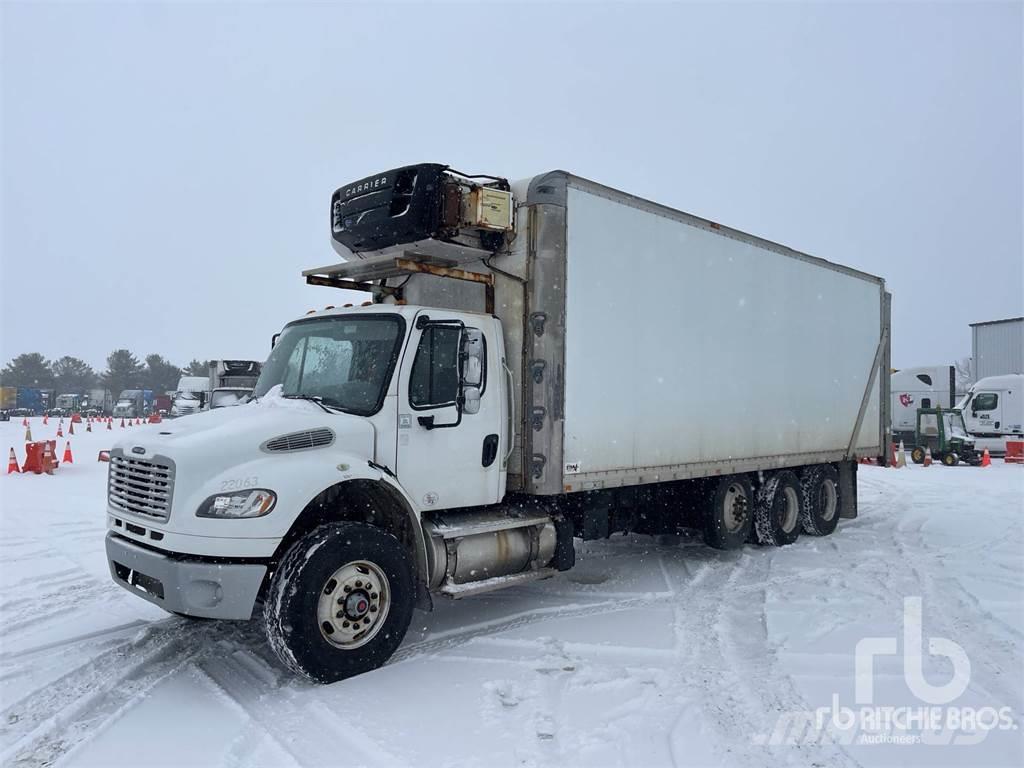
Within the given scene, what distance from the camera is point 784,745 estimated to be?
13.8ft

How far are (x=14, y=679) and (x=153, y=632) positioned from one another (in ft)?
3.67

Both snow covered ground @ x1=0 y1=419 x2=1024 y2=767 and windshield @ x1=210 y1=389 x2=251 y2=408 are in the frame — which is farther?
windshield @ x1=210 y1=389 x2=251 y2=408

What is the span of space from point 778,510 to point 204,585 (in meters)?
7.82

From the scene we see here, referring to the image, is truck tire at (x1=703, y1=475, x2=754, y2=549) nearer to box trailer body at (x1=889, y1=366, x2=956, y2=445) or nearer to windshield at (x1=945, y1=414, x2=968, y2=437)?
windshield at (x1=945, y1=414, x2=968, y2=437)

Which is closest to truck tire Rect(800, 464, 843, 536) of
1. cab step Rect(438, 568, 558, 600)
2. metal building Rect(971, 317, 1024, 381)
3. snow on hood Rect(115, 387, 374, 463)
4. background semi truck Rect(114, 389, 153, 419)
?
cab step Rect(438, 568, 558, 600)

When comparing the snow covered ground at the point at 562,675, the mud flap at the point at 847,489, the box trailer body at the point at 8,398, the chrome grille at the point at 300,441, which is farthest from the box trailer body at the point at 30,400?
the chrome grille at the point at 300,441

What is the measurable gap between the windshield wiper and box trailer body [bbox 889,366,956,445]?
1124 inches

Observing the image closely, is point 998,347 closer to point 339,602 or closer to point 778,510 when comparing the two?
point 778,510

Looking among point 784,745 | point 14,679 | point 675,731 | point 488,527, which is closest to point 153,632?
point 14,679

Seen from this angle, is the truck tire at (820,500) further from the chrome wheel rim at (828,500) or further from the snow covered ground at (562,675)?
the snow covered ground at (562,675)

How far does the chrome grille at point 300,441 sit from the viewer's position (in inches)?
200

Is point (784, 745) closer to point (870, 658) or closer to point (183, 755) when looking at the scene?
point (870, 658)

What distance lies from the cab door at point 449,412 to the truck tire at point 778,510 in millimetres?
4949

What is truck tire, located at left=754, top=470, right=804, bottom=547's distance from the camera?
9898mm
